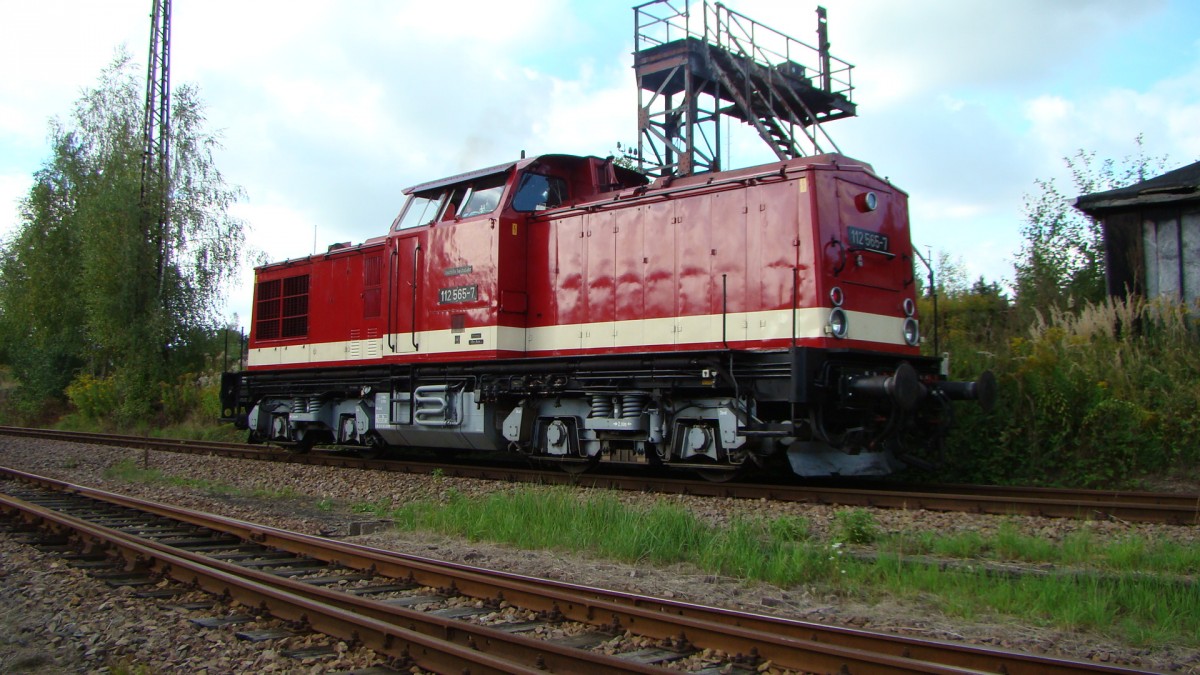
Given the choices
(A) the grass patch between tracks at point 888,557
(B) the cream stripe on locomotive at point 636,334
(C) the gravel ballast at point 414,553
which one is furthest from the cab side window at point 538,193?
(A) the grass patch between tracks at point 888,557

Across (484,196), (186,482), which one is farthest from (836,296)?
(186,482)

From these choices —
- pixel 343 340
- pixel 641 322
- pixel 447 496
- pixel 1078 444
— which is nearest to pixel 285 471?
pixel 343 340

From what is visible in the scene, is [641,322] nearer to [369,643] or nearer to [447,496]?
[447,496]

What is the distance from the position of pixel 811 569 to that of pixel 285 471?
894cm

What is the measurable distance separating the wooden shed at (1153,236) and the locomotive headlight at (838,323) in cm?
586

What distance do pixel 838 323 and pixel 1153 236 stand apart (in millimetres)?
6868

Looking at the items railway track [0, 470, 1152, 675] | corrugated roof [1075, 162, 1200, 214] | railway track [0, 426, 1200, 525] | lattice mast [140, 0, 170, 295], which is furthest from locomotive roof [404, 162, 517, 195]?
lattice mast [140, 0, 170, 295]

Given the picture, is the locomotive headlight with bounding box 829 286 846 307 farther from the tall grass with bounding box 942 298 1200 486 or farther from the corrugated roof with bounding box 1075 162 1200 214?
the corrugated roof with bounding box 1075 162 1200 214

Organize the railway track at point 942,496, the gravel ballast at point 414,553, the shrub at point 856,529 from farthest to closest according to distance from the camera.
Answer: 1. the railway track at point 942,496
2. the shrub at point 856,529
3. the gravel ballast at point 414,553

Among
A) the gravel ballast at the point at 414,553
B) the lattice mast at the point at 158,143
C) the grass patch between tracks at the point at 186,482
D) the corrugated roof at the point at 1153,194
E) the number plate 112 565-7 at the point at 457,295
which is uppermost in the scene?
the lattice mast at the point at 158,143

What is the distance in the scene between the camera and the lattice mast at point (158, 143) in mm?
25062

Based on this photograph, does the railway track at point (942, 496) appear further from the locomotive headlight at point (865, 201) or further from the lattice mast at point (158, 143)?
the lattice mast at point (158, 143)

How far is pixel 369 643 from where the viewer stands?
14.8 feet

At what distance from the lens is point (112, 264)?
24156 mm
